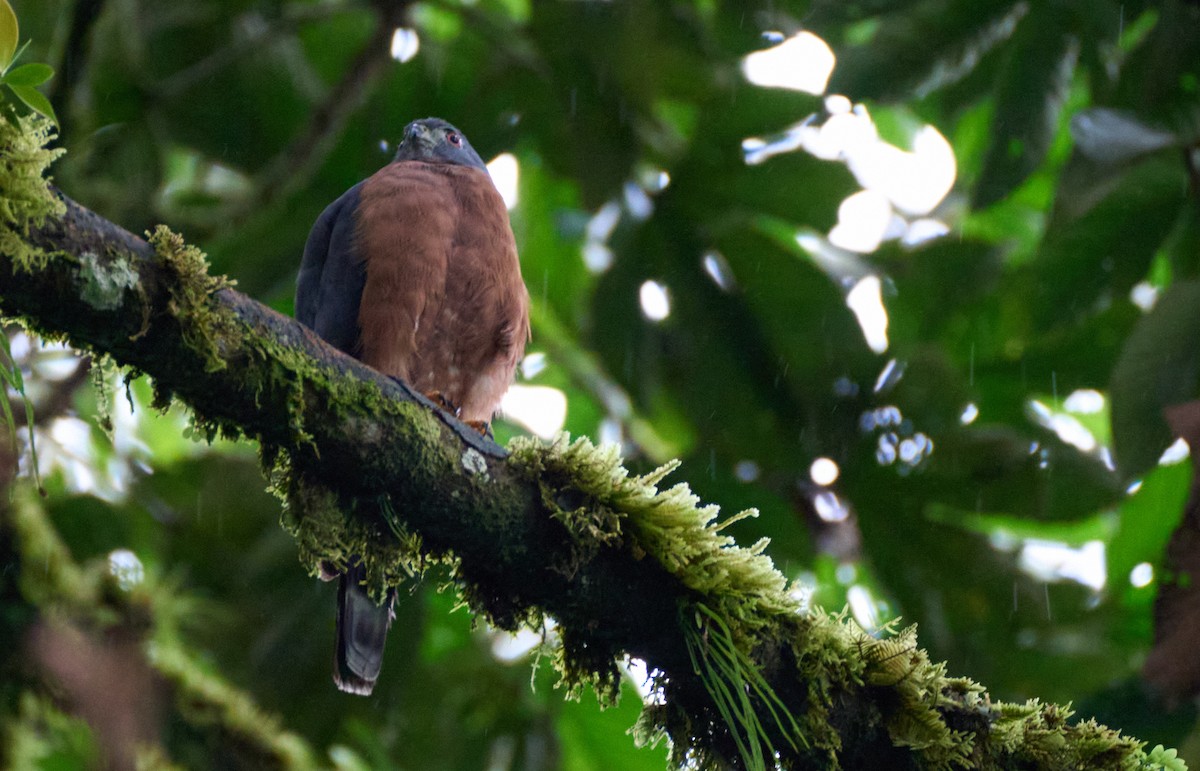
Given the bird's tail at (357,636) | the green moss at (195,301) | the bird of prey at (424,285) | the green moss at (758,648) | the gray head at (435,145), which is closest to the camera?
the green moss at (195,301)

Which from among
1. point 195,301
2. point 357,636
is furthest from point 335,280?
point 195,301

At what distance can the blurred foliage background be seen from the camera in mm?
3646

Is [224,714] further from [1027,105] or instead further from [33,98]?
[1027,105]

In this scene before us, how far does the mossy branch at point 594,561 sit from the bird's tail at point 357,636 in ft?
2.39

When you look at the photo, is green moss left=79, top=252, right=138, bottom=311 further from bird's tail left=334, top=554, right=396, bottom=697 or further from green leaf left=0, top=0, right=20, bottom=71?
bird's tail left=334, top=554, right=396, bottom=697

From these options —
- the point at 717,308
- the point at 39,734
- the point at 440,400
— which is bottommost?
the point at 39,734

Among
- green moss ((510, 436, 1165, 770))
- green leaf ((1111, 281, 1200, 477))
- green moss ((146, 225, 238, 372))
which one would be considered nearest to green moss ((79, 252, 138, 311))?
green moss ((146, 225, 238, 372))

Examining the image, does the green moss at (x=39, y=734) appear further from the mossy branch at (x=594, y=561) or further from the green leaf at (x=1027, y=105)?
the green leaf at (x=1027, y=105)

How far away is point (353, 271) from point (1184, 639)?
7.39ft

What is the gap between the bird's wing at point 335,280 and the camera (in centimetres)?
316

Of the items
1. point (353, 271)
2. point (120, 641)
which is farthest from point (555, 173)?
point (120, 641)

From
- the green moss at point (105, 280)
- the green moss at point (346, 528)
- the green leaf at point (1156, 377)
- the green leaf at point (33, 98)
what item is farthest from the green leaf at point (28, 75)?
the green leaf at point (1156, 377)

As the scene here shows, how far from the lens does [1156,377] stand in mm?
3184

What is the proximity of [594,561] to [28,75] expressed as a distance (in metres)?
1.09
